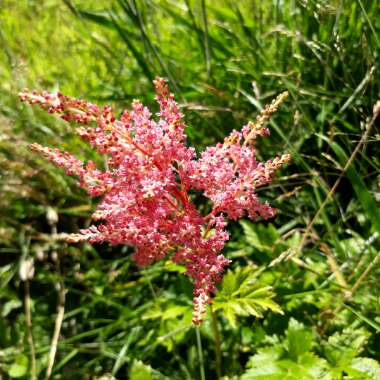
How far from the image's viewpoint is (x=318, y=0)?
270 cm

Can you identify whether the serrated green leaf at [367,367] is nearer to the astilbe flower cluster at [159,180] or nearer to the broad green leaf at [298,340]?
the broad green leaf at [298,340]

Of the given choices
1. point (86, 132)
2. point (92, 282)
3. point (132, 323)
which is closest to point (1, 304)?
point (92, 282)

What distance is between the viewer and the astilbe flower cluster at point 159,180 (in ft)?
5.50

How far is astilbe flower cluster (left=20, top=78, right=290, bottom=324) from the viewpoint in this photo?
5.50 ft

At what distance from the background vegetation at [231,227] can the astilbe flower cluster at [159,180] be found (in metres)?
0.46

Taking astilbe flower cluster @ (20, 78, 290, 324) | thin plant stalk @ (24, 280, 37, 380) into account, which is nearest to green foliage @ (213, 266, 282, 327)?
astilbe flower cluster @ (20, 78, 290, 324)

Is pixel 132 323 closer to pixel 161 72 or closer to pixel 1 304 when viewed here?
pixel 1 304

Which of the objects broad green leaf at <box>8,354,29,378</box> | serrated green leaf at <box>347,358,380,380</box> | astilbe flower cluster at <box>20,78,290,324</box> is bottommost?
serrated green leaf at <box>347,358,380,380</box>

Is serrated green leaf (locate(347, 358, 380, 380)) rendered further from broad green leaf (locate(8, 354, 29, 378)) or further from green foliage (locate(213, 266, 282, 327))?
broad green leaf (locate(8, 354, 29, 378))

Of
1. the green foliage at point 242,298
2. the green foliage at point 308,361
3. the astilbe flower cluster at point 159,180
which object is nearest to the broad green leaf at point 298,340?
the green foliage at point 308,361

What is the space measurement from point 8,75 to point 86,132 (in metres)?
3.00

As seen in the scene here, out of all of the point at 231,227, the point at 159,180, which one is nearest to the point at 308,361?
the point at 159,180

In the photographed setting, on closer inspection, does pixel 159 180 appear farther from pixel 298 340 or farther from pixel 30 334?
pixel 30 334

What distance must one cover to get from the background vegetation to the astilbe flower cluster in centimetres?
46
